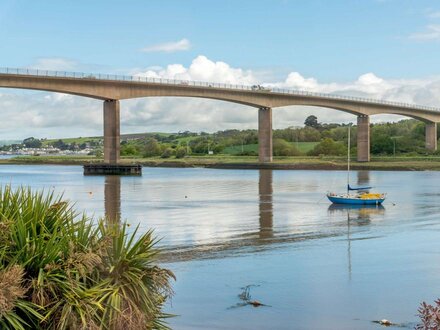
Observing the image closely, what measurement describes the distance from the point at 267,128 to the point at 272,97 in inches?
244

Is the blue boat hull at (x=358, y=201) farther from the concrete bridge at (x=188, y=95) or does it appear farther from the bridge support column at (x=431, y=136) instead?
the bridge support column at (x=431, y=136)

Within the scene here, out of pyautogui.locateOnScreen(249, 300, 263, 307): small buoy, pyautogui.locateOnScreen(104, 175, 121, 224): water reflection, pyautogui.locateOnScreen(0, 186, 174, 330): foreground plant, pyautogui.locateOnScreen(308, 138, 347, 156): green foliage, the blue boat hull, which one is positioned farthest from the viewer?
pyautogui.locateOnScreen(308, 138, 347, 156): green foliage

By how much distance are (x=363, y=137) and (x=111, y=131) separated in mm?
61919

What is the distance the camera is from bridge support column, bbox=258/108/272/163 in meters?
126

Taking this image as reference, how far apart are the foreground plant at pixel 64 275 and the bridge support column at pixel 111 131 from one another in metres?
95.5

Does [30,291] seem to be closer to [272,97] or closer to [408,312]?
[408,312]

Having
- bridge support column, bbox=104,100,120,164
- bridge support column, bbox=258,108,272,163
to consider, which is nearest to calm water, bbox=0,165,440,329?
bridge support column, bbox=104,100,120,164

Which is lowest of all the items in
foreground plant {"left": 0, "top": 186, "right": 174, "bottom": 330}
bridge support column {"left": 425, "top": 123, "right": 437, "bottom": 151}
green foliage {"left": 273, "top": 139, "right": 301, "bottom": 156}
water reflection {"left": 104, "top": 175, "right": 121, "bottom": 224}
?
water reflection {"left": 104, "top": 175, "right": 121, "bottom": 224}

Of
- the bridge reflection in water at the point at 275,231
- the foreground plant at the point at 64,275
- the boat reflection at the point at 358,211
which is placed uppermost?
the foreground plant at the point at 64,275

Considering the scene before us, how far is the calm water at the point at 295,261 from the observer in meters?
17.3

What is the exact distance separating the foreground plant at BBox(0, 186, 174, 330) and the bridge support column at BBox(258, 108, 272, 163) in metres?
117

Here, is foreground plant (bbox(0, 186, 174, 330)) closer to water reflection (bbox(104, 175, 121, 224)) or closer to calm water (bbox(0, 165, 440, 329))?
calm water (bbox(0, 165, 440, 329))

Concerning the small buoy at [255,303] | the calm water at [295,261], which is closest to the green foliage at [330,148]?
the calm water at [295,261]

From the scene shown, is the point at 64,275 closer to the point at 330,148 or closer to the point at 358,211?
the point at 358,211
